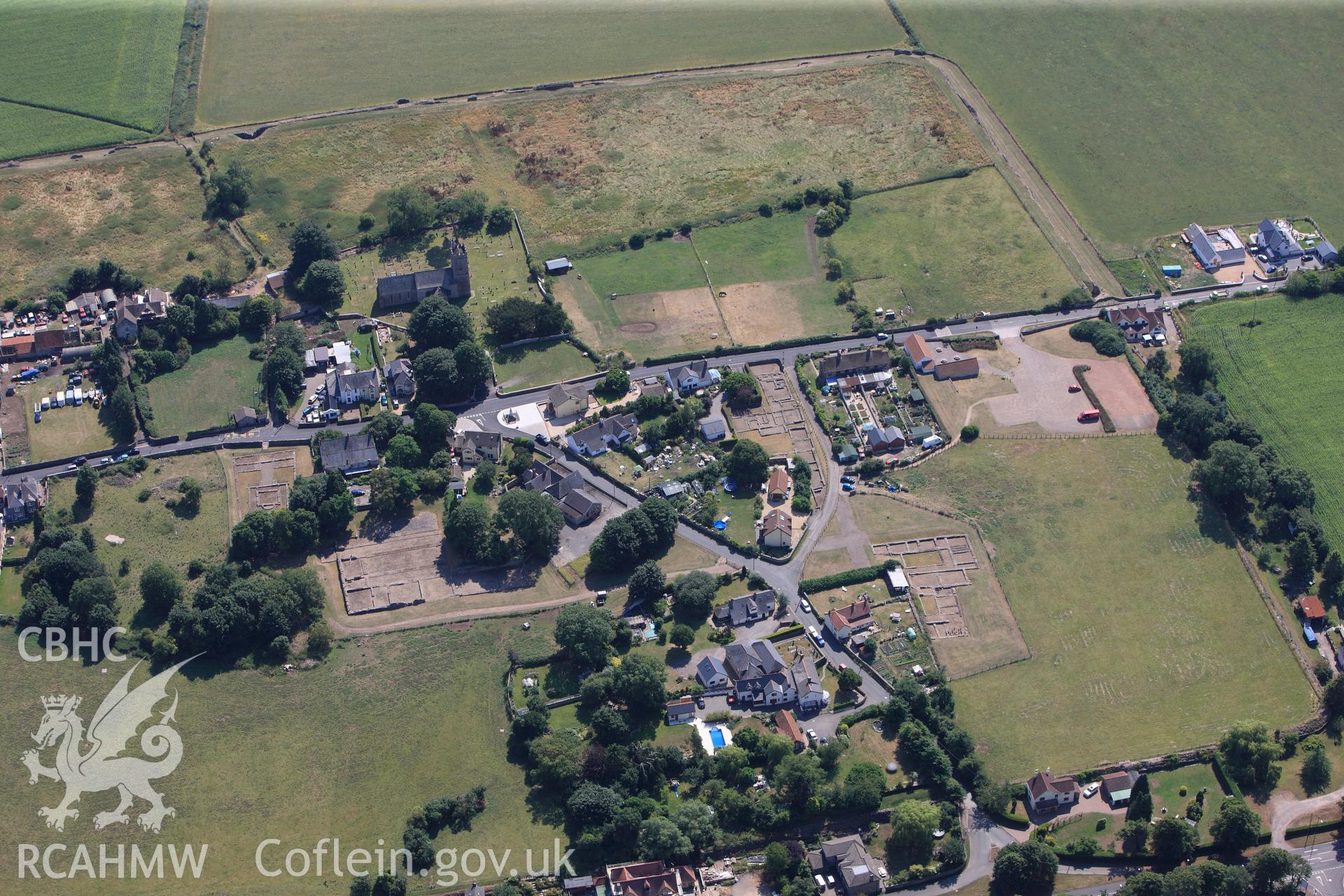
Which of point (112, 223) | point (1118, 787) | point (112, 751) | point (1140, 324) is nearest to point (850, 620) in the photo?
point (1118, 787)

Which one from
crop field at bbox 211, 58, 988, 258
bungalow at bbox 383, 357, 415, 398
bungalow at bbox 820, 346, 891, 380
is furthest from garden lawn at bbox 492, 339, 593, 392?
bungalow at bbox 820, 346, 891, 380

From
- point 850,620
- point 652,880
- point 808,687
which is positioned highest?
point 850,620

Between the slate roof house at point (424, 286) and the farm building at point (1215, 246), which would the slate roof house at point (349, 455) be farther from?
the farm building at point (1215, 246)

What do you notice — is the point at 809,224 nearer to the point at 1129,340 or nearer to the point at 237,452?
the point at 1129,340

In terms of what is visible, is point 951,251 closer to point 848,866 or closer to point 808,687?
point 808,687

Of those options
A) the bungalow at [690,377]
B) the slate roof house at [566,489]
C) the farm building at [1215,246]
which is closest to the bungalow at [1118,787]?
the slate roof house at [566,489]

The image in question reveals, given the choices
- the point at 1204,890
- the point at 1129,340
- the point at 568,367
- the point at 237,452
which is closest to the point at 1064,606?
the point at 1204,890

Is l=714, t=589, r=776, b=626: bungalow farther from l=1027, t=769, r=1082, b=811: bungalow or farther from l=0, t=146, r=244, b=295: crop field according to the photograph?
l=0, t=146, r=244, b=295: crop field
